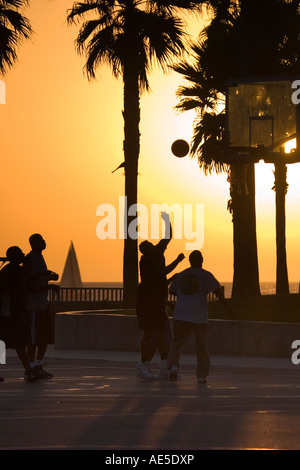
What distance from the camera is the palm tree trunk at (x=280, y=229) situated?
46.1m

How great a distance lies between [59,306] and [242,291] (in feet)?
22.3

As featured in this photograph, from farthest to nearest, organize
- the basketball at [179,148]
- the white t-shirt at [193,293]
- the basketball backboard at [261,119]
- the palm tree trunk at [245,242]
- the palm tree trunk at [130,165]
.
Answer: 1. the palm tree trunk at [245,242]
2. the palm tree trunk at [130,165]
3. the basketball at [179,148]
4. the basketball backboard at [261,119]
5. the white t-shirt at [193,293]

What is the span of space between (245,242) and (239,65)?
16.1 feet

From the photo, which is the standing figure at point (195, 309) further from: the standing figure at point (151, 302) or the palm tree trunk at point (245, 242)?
the palm tree trunk at point (245, 242)

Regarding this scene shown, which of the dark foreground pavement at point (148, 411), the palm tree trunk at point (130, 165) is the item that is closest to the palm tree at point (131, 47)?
the palm tree trunk at point (130, 165)

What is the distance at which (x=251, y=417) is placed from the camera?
12.1 meters

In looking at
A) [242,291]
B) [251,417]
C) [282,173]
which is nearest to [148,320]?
[251,417]

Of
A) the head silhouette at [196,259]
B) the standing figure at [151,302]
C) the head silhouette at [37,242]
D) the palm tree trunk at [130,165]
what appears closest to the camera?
the head silhouette at [196,259]

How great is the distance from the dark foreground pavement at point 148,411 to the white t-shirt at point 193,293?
36.7 inches

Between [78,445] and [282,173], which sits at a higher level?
[282,173]

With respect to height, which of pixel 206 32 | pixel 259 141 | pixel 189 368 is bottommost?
pixel 189 368

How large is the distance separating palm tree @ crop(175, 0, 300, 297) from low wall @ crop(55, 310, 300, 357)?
7.53 meters
